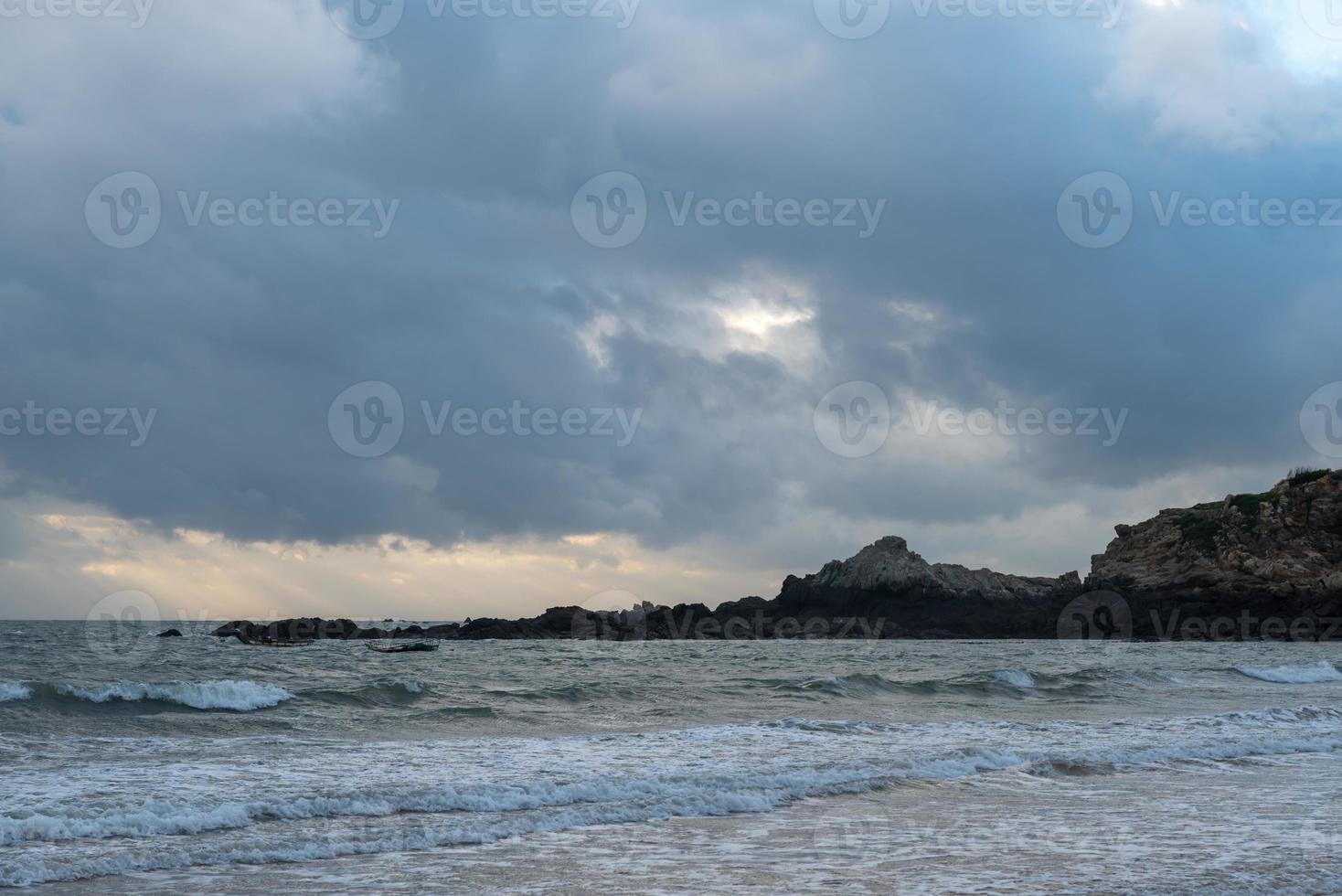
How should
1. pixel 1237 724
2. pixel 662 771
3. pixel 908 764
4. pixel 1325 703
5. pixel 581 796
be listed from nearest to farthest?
pixel 581 796 < pixel 662 771 < pixel 908 764 < pixel 1237 724 < pixel 1325 703

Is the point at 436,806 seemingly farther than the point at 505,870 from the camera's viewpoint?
Yes

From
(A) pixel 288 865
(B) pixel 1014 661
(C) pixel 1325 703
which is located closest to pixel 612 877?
(A) pixel 288 865

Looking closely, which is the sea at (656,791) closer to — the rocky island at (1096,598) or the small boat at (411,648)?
the small boat at (411,648)

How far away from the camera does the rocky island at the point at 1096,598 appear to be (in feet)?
317

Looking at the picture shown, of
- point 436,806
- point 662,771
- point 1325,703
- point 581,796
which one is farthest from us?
point 1325,703

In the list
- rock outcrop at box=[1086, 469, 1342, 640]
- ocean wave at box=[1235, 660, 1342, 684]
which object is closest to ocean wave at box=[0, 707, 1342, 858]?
ocean wave at box=[1235, 660, 1342, 684]

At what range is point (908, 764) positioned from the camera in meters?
18.3

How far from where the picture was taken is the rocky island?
9662cm

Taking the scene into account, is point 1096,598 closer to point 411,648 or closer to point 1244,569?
point 1244,569

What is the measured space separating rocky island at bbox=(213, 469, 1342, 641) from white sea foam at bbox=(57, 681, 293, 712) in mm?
73866

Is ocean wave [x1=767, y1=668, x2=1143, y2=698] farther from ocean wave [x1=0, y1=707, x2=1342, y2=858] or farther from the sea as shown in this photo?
ocean wave [x1=0, y1=707, x2=1342, y2=858]

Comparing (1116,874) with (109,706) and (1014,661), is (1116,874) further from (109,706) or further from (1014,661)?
(1014,661)

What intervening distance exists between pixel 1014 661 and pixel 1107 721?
29336 millimetres

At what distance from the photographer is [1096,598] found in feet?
346
